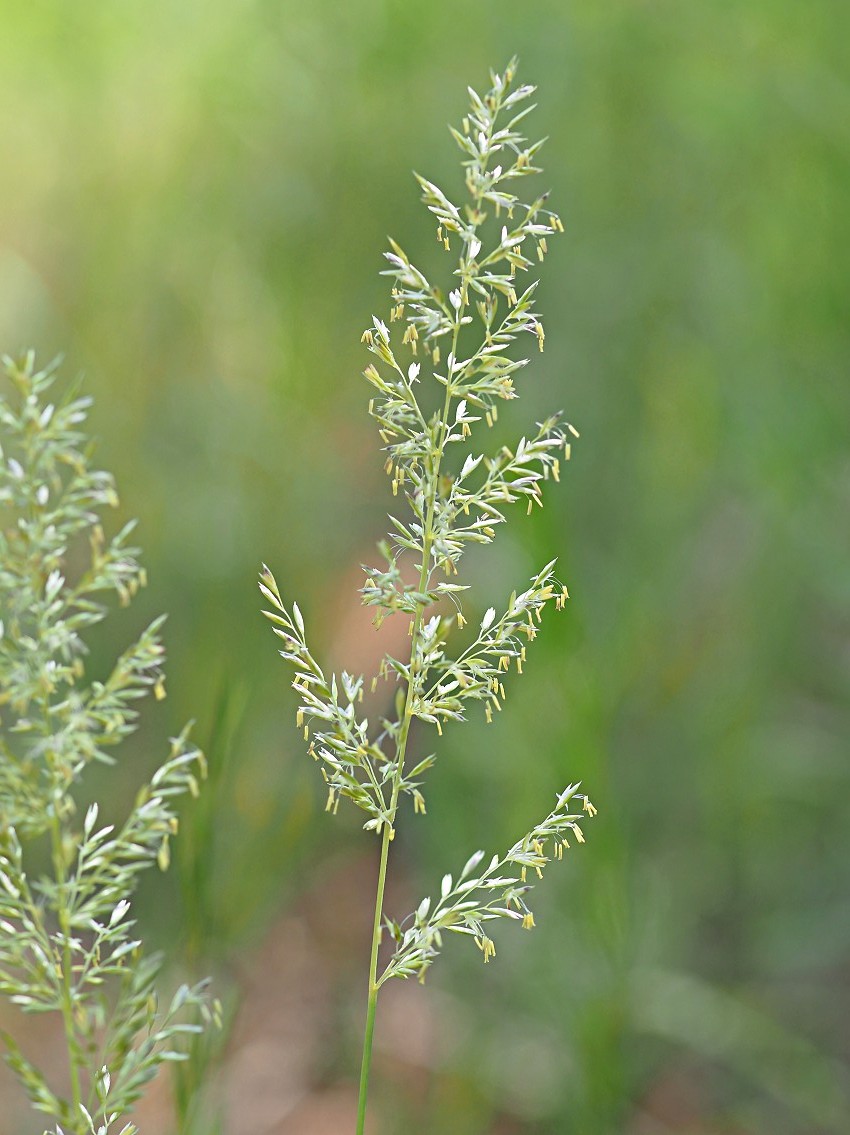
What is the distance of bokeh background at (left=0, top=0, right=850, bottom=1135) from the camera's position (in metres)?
2.59

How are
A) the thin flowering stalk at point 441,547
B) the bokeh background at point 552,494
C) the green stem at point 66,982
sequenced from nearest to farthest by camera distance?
the green stem at point 66,982
the thin flowering stalk at point 441,547
the bokeh background at point 552,494

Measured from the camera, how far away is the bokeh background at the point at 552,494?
2586 mm

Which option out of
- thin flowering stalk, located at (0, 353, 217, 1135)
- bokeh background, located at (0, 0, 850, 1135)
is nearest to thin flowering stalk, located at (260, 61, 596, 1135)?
thin flowering stalk, located at (0, 353, 217, 1135)

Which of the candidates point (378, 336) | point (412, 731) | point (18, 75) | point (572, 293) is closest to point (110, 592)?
point (412, 731)

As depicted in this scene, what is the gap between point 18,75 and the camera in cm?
414

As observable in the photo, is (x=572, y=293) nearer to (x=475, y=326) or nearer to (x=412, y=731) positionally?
(x=475, y=326)

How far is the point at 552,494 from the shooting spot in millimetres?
2389

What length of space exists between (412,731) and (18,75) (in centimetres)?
257

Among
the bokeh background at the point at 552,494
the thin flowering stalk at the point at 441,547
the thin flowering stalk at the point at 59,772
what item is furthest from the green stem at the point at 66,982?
the bokeh background at the point at 552,494

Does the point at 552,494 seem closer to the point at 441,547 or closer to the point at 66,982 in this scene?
the point at 441,547

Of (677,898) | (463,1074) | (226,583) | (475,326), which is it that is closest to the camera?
(463,1074)

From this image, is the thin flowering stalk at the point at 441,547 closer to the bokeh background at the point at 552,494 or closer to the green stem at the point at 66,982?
the green stem at the point at 66,982

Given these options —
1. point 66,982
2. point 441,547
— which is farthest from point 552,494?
point 66,982

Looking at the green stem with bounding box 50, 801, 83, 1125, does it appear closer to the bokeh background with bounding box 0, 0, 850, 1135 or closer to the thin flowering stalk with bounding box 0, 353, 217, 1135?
the thin flowering stalk with bounding box 0, 353, 217, 1135
